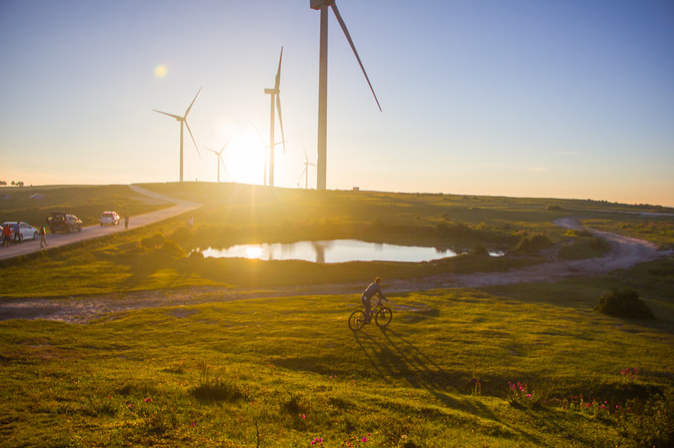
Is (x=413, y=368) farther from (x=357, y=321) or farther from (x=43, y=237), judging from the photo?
(x=43, y=237)

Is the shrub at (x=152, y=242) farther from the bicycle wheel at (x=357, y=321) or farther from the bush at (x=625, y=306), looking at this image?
the bush at (x=625, y=306)

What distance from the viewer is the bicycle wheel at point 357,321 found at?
21438mm

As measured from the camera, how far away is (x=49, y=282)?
31766 mm

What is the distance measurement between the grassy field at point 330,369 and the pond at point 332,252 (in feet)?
47.8

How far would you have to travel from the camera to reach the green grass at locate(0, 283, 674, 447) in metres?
9.59

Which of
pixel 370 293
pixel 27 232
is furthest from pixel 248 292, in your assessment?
pixel 27 232

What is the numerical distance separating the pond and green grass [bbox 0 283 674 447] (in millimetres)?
25226

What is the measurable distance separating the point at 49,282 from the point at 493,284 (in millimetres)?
37805

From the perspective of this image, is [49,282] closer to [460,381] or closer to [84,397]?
[84,397]

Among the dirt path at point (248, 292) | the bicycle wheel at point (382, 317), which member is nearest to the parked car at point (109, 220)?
the dirt path at point (248, 292)

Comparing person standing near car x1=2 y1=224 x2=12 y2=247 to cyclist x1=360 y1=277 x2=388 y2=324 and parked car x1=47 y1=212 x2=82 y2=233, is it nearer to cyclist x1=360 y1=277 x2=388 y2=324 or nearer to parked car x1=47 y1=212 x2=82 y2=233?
parked car x1=47 y1=212 x2=82 y2=233

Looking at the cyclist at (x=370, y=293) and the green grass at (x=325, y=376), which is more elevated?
the cyclist at (x=370, y=293)

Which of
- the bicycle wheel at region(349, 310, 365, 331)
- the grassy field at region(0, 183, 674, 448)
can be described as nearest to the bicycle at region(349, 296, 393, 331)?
the bicycle wheel at region(349, 310, 365, 331)

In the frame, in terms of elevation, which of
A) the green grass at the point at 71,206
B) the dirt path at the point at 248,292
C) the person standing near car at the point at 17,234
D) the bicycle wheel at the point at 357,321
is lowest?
the dirt path at the point at 248,292
